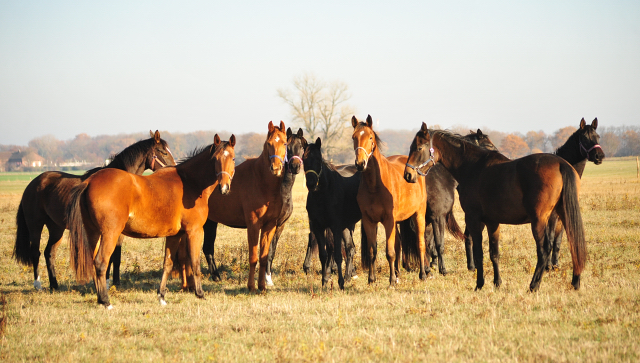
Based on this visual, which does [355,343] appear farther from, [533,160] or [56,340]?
[533,160]

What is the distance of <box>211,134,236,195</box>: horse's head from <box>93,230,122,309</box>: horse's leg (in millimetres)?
1460

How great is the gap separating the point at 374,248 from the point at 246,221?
2039 mm

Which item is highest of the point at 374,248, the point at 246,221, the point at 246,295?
the point at 246,221

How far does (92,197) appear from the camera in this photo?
6.20 meters

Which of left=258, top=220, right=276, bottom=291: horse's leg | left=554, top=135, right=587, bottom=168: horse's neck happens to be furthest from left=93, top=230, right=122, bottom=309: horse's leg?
left=554, top=135, right=587, bottom=168: horse's neck

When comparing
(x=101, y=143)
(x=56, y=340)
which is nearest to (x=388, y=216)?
(x=56, y=340)

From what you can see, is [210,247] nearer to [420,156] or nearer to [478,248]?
[420,156]

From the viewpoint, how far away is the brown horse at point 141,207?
621 centimetres

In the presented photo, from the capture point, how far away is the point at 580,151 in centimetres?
894

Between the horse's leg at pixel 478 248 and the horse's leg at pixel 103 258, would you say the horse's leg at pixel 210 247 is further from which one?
the horse's leg at pixel 478 248

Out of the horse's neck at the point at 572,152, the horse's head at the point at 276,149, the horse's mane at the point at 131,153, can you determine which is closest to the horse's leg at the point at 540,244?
the horse's neck at the point at 572,152

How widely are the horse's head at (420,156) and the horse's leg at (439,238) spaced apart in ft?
6.33

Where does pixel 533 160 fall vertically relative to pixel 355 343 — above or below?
above

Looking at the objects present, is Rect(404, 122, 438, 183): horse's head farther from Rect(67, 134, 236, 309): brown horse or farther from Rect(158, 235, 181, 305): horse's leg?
Rect(158, 235, 181, 305): horse's leg
